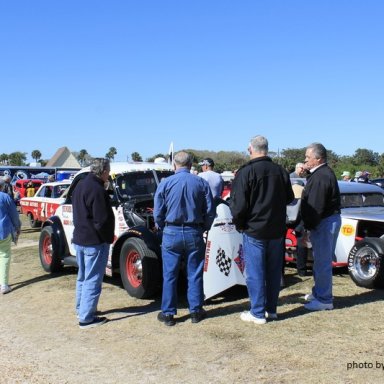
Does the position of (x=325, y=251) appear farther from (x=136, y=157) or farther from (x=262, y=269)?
(x=136, y=157)

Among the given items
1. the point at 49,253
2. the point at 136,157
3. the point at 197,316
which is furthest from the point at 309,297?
the point at 136,157

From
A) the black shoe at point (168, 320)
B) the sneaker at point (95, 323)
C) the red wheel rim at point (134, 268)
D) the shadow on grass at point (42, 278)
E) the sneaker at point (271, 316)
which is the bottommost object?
the shadow on grass at point (42, 278)

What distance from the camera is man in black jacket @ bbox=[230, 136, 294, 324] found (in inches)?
203

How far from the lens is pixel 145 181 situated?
318 inches

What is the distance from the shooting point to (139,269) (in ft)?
21.5

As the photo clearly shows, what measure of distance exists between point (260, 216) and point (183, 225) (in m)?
0.84

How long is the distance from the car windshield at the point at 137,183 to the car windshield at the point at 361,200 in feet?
10.1

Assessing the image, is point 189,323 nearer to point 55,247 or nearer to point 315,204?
point 315,204

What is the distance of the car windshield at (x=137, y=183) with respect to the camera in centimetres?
775

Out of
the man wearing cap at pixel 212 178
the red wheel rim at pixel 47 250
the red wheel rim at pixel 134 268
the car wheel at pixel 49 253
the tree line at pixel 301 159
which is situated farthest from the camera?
the tree line at pixel 301 159

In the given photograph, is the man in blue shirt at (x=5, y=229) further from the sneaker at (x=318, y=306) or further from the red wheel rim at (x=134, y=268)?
the sneaker at (x=318, y=306)

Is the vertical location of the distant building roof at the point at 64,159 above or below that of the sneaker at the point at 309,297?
above

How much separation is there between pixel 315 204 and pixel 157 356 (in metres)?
2.48

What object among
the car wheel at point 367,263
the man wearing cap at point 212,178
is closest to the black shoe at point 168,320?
the car wheel at point 367,263
